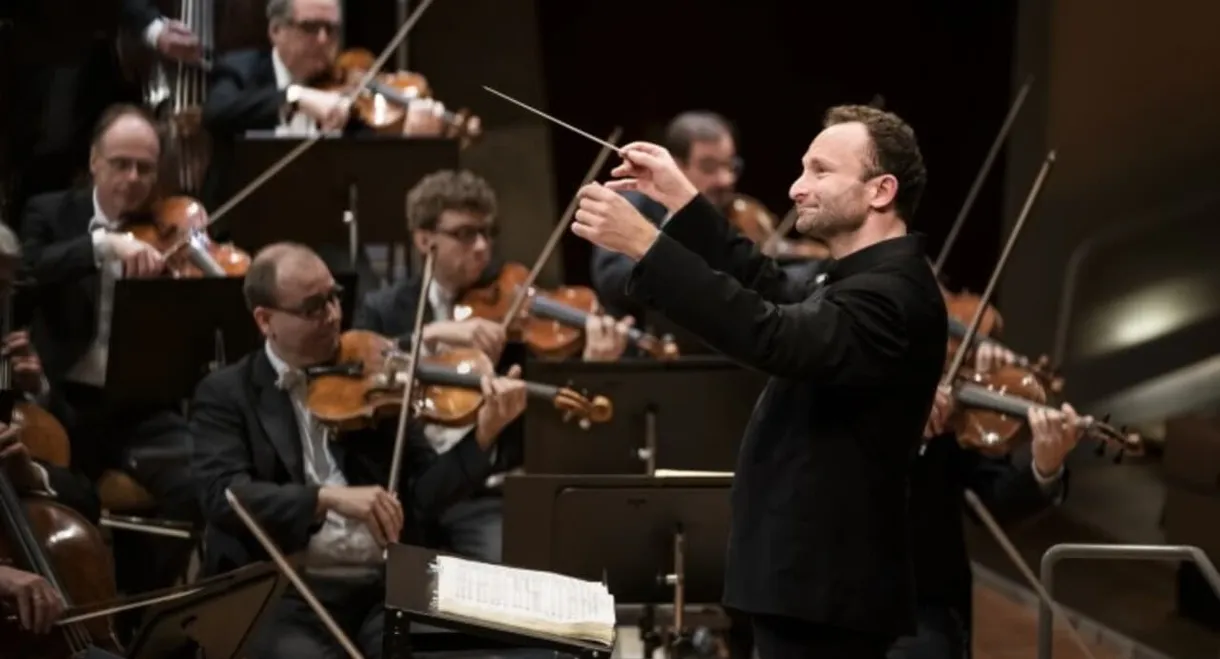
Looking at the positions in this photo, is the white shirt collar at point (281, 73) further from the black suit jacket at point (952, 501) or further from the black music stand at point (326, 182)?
the black suit jacket at point (952, 501)

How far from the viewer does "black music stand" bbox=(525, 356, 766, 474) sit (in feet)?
12.3

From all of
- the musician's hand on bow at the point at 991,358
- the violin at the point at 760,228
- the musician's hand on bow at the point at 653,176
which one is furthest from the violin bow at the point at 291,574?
the violin at the point at 760,228

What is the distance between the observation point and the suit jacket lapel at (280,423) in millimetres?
3523

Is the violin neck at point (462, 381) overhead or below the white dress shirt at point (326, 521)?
overhead

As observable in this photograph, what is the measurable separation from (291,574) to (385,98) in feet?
6.58

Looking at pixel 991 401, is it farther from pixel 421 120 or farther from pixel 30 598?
pixel 421 120

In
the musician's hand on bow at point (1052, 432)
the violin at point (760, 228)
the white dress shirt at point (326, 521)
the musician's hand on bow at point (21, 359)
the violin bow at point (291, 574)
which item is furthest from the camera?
the violin at point (760, 228)

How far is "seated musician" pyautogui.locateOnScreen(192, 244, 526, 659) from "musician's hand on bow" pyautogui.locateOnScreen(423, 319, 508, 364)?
34cm

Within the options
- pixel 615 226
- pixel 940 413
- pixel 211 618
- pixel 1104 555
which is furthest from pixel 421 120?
pixel 615 226

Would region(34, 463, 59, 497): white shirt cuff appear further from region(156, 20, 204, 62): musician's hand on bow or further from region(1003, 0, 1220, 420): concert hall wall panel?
region(1003, 0, 1220, 420): concert hall wall panel

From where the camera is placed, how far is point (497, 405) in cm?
359

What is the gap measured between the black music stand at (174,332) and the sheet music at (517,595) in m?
1.41

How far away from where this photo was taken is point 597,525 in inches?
127

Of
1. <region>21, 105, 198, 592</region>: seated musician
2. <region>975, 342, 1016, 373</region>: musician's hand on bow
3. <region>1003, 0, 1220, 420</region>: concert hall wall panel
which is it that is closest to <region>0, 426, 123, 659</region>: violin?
<region>21, 105, 198, 592</region>: seated musician
